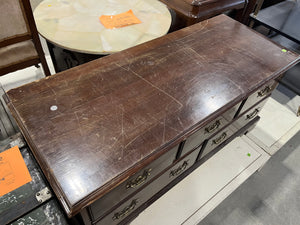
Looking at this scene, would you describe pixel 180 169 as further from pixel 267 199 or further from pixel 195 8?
pixel 195 8

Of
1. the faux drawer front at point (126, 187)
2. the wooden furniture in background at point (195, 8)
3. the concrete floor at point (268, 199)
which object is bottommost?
the concrete floor at point (268, 199)

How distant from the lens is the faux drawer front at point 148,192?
0.93m

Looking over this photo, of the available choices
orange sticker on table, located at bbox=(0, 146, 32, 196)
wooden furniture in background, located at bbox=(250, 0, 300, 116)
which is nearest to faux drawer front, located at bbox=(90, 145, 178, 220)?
orange sticker on table, located at bbox=(0, 146, 32, 196)

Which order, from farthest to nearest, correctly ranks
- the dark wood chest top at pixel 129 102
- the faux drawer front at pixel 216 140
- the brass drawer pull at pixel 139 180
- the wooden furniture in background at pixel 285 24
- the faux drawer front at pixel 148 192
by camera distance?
the wooden furniture in background at pixel 285 24
the faux drawer front at pixel 216 140
the faux drawer front at pixel 148 192
the brass drawer pull at pixel 139 180
the dark wood chest top at pixel 129 102

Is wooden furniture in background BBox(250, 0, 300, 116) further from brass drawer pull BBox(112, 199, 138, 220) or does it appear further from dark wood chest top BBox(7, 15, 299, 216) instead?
brass drawer pull BBox(112, 199, 138, 220)

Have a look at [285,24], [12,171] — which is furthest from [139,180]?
[285,24]

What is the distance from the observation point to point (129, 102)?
0.87 metres

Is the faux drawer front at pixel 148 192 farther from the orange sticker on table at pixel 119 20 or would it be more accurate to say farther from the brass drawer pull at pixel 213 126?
the orange sticker on table at pixel 119 20

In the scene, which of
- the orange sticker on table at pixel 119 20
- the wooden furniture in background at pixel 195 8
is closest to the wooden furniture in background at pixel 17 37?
the orange sticker on table at pixel 119 20

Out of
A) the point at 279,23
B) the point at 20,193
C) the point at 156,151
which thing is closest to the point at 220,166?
A: the point at 156,151

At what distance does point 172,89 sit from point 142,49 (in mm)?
288

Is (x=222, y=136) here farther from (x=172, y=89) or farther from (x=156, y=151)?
(x=156, y=151)

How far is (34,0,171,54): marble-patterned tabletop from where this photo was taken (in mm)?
1280

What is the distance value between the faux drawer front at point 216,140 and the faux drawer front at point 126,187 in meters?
0.33
